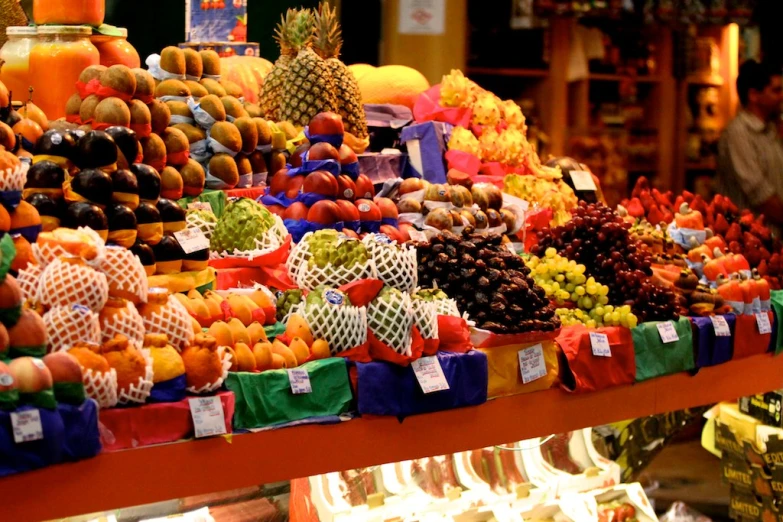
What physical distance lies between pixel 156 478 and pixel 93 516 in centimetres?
35

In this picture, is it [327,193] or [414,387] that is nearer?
[414,387]

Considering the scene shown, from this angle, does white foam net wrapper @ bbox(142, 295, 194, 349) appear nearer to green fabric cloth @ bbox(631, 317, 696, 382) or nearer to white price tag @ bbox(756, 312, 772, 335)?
green fabric cloth @ bbox(631, 317, 696, 382)

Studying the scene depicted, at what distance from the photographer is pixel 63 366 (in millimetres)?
2131

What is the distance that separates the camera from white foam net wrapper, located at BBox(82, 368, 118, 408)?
7.28ft

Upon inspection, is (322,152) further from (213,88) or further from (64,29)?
(64,29)

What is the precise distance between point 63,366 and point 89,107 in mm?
948

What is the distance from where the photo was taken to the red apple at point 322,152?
11.2 feet

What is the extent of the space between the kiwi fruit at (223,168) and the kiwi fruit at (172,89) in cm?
23

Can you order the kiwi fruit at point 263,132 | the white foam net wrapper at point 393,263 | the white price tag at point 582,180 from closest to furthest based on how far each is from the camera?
the white foam net wrapper at point 393,263
the kiwi fruit at point 263,132
the white price tag at point 582,180

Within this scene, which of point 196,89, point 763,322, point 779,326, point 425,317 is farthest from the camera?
point 779,326

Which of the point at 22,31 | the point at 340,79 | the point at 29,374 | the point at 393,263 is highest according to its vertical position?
the point at 22,31

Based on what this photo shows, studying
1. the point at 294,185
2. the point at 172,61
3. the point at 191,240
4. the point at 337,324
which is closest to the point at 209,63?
the point at 172,61

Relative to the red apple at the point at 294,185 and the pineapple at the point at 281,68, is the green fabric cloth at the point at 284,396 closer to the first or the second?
the red apple at the point at 294,185

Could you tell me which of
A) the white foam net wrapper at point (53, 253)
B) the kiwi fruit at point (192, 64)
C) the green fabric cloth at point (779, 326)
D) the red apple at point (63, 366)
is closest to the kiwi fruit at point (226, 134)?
the kiwi fruit at point (192, 64)
